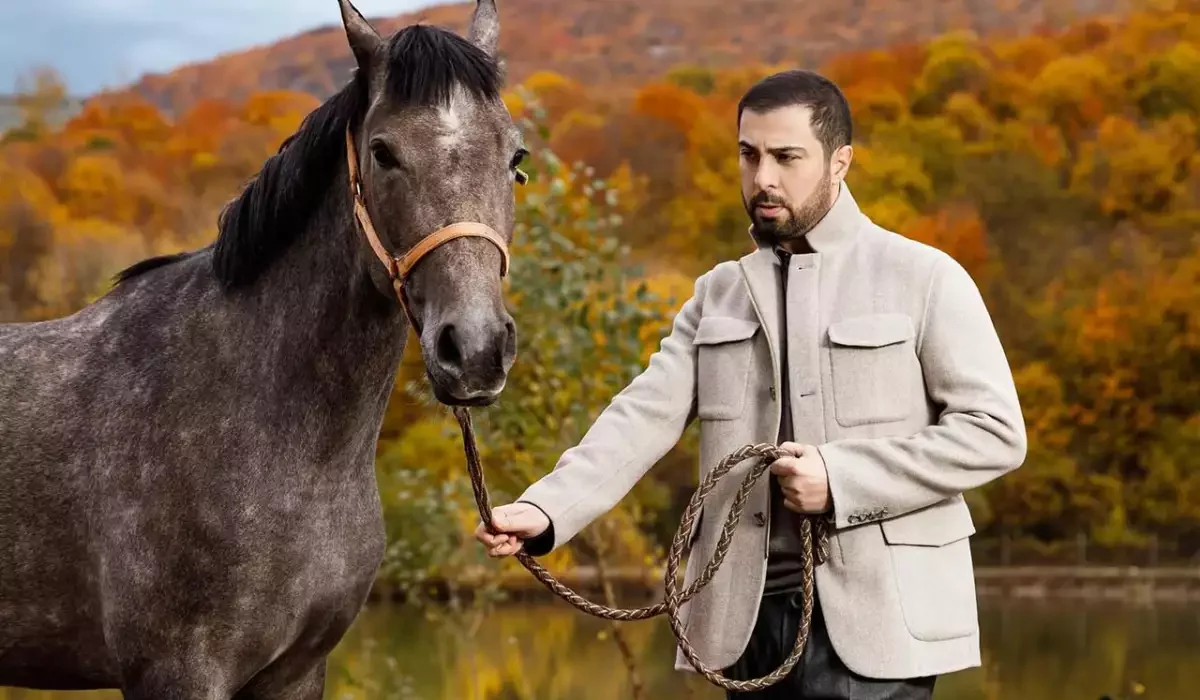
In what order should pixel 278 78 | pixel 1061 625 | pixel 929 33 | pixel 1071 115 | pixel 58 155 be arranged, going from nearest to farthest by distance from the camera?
1. pixel 1061 625
2. pixel 58 155
3. pixel 1071 115
4. pixel 278 78
5. pixel 929 33

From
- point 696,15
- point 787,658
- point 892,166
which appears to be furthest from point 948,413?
point 696,15

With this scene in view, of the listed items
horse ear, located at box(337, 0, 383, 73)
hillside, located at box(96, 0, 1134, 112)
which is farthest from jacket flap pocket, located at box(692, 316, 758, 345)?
hillside, located at box(96, 0, 1134, 112)

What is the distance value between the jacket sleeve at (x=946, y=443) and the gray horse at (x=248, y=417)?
860 millimetres

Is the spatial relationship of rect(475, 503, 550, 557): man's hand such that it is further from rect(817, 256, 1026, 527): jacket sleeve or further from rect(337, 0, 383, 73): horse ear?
rect(337, 0, 383, 73): horse ear

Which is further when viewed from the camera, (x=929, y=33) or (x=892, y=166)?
(x=929, y=33)

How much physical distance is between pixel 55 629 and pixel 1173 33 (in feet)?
176

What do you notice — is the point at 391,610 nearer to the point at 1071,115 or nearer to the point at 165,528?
the point at 165,528

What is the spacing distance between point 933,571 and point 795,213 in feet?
2.62

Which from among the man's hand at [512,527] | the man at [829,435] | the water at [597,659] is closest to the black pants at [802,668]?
Result: the man at [829,435]

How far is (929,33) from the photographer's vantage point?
6316cm

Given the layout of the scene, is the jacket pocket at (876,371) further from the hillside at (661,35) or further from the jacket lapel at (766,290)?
the hillside at (661,35)

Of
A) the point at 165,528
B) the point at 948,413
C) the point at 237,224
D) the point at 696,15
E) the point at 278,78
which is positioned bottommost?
the point at 165,528

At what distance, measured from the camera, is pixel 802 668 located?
2.86m

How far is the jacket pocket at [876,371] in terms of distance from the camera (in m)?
2.83
